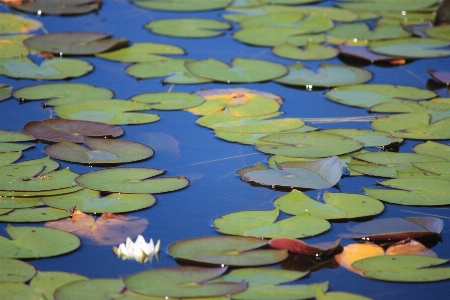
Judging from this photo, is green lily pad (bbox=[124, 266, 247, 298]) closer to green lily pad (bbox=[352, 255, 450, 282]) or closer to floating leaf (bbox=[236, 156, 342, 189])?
green lily pad (bbox=[352, 255, 450, 282])

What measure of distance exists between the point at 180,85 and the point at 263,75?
367 mm

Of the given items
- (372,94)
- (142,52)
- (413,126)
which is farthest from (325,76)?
(142,52)

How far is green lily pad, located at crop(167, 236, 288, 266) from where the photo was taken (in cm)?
168

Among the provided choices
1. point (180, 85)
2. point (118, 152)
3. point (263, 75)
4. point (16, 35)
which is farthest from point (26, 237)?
point (16, 35)

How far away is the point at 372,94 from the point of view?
282cm

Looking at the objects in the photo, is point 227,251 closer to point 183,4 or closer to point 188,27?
point 188,27

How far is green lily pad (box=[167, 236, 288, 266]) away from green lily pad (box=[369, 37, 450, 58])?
1.78m

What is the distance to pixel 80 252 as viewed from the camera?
175 centimetres

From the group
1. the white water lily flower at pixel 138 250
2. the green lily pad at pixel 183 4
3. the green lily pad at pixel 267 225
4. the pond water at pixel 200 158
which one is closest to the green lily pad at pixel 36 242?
the pond water at pixel 200 158

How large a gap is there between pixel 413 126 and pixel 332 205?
707 mm

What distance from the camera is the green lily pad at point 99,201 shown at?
193 cm

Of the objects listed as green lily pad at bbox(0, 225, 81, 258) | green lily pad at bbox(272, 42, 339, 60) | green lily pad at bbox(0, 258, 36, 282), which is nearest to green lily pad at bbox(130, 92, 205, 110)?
green lily pad at bbox(272, 42, 339, 60)

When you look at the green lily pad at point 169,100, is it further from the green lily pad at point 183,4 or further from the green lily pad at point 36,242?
the green lily pad at point 183,4

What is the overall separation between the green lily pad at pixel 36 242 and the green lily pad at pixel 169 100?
971mm
